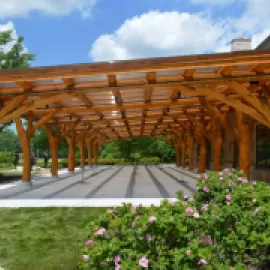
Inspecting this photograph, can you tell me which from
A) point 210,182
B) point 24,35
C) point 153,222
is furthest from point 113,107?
point 24,35

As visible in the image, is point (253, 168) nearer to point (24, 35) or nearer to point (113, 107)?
point (113, 107)

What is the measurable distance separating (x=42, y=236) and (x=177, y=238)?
3.32 m

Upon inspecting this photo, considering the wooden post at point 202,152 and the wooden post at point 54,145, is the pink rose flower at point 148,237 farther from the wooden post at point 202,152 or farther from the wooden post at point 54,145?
the wooden post at point 202,152

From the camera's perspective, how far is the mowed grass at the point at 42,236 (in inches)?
177

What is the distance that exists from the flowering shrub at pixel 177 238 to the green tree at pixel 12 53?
19439mm

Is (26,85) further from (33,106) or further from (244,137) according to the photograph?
(244,137)

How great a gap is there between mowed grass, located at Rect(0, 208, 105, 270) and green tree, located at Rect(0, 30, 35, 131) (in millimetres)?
15080

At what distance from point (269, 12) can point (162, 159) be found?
2205 centimetres

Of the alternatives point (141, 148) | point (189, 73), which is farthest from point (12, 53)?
point (141, 148)

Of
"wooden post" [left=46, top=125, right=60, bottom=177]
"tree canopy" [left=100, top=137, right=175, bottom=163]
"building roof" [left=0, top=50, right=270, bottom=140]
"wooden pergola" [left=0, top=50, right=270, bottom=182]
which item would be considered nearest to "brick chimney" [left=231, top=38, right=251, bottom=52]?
"wooden pergola" [left=0, top=50, right=270, bottom=182]

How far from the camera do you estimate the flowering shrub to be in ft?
9.02

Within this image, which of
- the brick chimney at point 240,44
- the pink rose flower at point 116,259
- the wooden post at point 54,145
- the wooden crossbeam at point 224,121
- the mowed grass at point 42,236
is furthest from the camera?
the wooden post at point 54,145

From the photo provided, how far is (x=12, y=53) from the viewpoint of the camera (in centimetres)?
2119

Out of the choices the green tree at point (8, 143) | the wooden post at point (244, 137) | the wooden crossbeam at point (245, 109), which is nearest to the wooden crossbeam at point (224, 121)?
the wooden post at point (244, 137)
